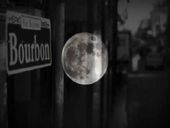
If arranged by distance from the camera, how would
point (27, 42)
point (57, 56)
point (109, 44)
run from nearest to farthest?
point (27, 42) → point (57, 56) → point (109, 44)

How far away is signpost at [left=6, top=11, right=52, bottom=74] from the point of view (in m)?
0.72

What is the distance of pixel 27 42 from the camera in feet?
2.67

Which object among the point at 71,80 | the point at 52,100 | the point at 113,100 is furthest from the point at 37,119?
the point at 113,100

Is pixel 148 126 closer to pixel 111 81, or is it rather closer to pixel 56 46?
pixel 111 81

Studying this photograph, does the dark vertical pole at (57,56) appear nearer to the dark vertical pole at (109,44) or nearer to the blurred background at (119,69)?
the blurred background at (119,69)

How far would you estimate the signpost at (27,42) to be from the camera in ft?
2.37

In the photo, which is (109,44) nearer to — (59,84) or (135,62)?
(135,62)

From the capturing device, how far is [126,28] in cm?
116

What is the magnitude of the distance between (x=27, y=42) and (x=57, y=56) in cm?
23

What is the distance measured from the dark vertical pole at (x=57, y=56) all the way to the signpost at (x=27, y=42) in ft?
0.11

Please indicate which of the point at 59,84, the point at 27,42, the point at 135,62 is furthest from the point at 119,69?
the point at 27,42

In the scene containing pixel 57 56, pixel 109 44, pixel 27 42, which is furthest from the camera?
pixel 109 44

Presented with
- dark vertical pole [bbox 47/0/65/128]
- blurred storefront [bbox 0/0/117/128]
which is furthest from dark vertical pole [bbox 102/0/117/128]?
dark vertical pole [bbox 47/0/65/128]

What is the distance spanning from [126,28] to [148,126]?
43cm
